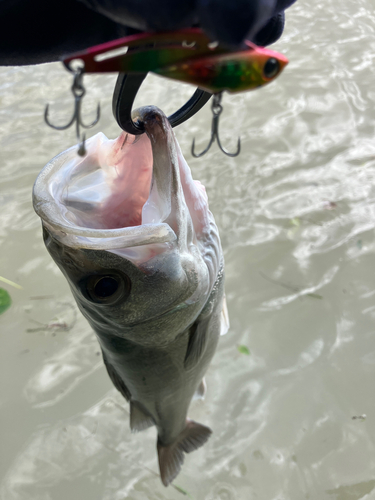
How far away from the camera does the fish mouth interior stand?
1.30 metres

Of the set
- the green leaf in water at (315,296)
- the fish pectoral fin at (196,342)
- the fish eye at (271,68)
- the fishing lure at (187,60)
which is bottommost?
the green leaf in water at (315,296)

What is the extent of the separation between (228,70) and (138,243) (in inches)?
26.7

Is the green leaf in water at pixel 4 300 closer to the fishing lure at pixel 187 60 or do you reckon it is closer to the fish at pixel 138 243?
the fish at pixel 138 243

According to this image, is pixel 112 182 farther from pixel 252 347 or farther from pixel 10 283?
pixel 10 283

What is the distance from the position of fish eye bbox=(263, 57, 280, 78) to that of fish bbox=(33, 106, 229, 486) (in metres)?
0.51

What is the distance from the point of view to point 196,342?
1558 millimetres

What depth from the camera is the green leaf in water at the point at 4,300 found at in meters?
3.17

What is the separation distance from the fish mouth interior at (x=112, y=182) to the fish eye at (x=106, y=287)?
0.18 m

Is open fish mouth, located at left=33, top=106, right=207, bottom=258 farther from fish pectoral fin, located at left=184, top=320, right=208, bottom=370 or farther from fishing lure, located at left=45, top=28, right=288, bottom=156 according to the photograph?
Result: fishing lure, located at left=45, top=28, right=288, bottom=156

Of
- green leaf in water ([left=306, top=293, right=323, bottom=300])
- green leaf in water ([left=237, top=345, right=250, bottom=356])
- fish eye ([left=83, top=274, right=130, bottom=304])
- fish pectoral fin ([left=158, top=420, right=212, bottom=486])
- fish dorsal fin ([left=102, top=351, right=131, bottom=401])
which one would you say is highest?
fish eye ([left=83, top=274, right=130, bottom=304])

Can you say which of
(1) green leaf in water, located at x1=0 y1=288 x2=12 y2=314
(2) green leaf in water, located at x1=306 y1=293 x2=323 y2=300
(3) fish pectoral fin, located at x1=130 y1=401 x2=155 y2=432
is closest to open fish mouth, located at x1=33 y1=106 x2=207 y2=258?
(3) fish pectoral fin, located at x1=130 y1=401 x2=155 y2=432

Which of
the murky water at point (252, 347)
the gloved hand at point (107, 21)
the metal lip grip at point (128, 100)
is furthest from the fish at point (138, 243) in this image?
the murky water at point (252, 347)

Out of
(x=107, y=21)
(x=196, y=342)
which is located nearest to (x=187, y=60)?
(x=107, y=21)

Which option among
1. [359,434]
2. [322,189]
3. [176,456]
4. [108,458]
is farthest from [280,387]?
[322,189]
